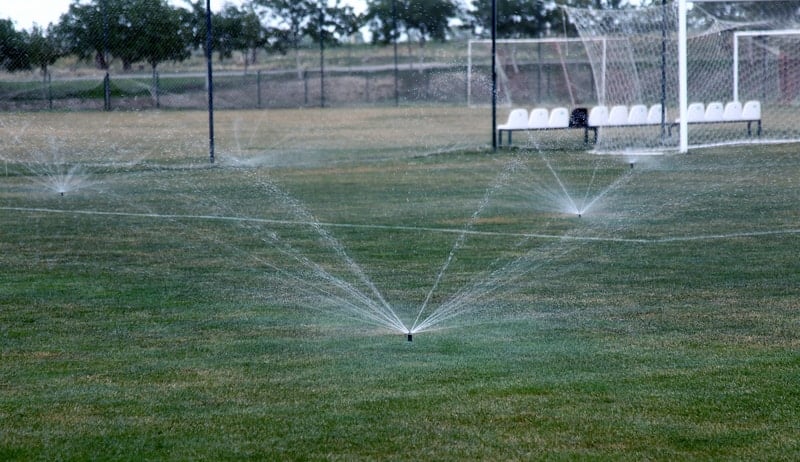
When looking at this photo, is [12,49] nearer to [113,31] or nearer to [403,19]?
[113,31]

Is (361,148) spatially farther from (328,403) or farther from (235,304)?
(328,403)

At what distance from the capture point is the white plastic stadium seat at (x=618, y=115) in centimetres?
2219

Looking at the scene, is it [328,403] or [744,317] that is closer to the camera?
[328,403]

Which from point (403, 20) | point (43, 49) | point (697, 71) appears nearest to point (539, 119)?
point (697, 71)

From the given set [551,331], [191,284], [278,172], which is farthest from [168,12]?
[551,331]

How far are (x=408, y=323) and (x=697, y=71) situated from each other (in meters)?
19.9

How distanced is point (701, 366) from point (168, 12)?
2033cm

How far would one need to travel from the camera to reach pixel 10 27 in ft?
73.2

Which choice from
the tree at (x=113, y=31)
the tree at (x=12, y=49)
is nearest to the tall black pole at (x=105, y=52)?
the tree at (x=113, y=31)

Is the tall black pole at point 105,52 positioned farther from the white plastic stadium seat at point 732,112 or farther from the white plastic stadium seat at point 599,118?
the white plastic stadium seat at point 732,112

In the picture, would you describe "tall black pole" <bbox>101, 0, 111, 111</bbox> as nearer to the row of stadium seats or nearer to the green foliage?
the row of stadium seats

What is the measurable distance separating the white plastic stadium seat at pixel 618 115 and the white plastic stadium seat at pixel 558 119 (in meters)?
0.96

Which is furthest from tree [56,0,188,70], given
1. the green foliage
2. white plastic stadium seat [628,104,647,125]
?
the green foliage

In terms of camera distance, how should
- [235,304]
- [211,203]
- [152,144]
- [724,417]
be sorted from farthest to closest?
[152,144]
[211,203]
[235,304]
[724,417]
